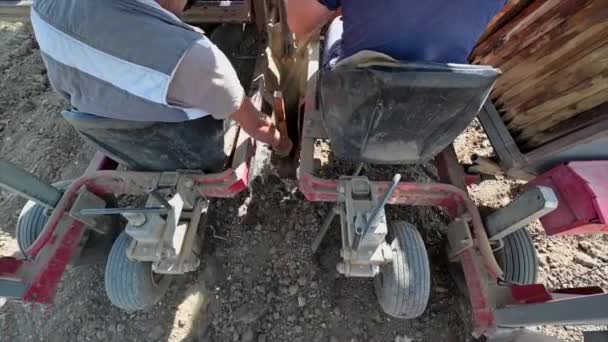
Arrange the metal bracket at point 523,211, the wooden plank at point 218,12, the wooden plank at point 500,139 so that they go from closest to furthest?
the metal bracket at point 523,211
the wooden plank at point 500,139
the wooden plank at point 218,12

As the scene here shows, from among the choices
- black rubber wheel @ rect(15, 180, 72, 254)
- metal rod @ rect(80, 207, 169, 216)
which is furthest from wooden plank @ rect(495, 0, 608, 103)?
black rubber wheel @ rect(15, 180, 72, 254)

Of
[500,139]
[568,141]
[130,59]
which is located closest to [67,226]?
[130,59]

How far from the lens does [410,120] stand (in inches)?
58.2

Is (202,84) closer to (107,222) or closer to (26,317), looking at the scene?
(107,222)

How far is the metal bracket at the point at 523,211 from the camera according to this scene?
4.83ft

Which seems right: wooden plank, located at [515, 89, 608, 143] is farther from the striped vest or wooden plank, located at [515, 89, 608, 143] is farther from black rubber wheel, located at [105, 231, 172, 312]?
black rubber wheel, located at [105, 231, 172, 312]

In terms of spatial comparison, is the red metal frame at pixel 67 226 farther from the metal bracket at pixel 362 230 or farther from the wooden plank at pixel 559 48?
the wooden plank at pixel 559 48

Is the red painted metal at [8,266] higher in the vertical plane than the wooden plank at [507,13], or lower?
lower

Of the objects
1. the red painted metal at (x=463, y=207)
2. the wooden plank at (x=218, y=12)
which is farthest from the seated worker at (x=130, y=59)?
the wooden plank at (x=218, y=12)

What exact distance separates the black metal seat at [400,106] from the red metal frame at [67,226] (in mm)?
586

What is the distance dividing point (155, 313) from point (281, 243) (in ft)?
2.81

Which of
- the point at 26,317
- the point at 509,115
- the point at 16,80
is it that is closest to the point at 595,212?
the point at 509,115

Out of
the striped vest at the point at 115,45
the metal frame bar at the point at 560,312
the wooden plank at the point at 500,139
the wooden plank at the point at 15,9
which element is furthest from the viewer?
the wooden plank at the point at 15,9

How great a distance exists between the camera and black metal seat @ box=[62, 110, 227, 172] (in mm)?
1533
